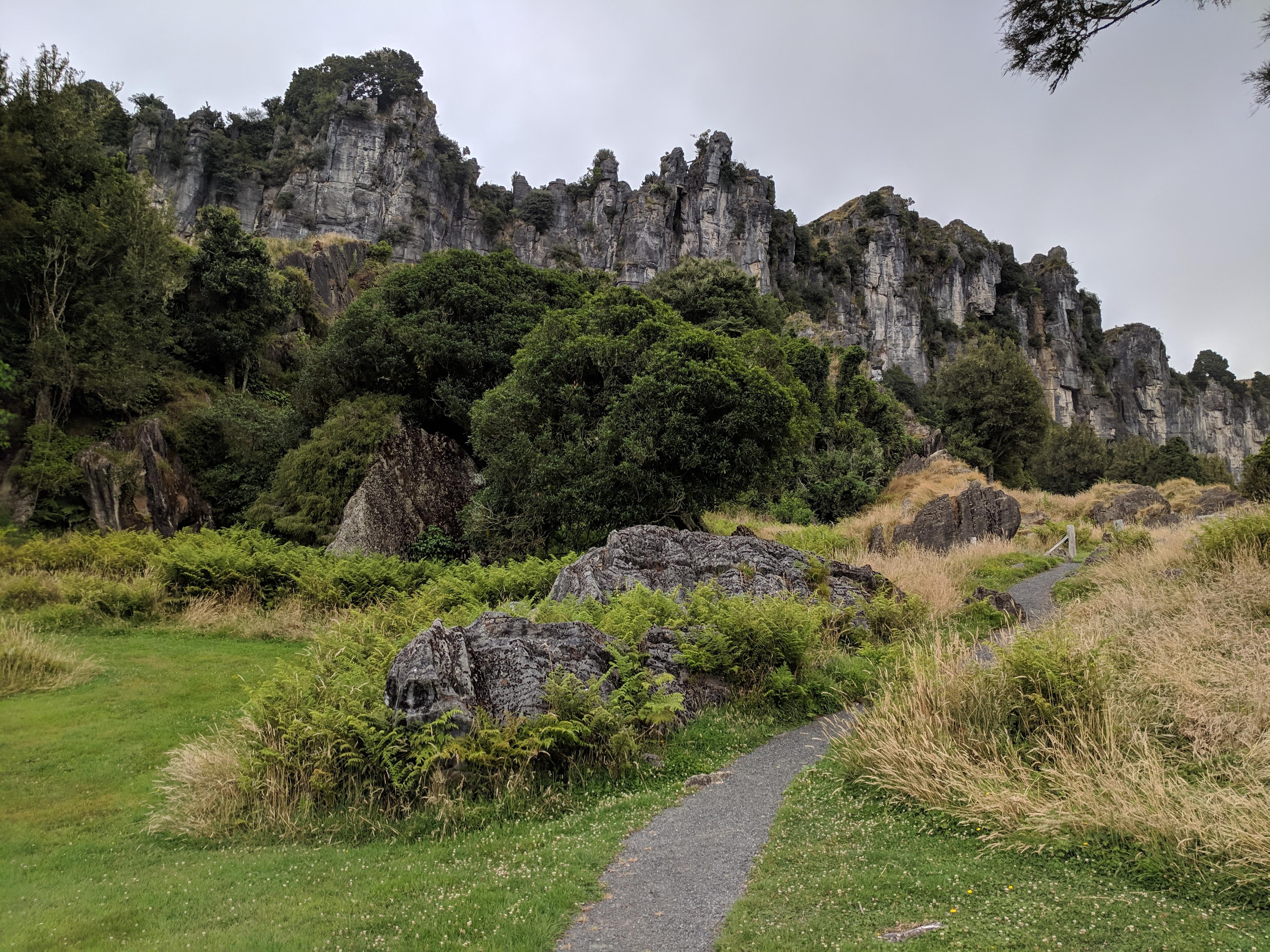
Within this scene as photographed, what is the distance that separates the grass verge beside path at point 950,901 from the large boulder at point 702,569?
5594 millimetres

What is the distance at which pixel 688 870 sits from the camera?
4.95 meters

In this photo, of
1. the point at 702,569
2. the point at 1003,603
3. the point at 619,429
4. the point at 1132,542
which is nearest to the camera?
the point at 702,569

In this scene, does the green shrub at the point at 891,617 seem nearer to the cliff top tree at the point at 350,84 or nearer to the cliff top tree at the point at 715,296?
the cliff top tree at the point at 715,296

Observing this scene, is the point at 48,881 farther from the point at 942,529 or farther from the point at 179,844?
the point at 942,529

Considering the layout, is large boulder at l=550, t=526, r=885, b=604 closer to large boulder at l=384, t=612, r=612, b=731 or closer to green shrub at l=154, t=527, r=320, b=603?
large boulder at l=384, t=612, r=612, b=731

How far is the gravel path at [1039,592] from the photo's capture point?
12.4 metres

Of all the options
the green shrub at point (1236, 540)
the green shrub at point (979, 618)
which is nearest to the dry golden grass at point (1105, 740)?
the green shrub at point (1236, 540)

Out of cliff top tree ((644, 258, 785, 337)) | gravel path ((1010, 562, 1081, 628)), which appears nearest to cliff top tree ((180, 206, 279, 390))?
cliff top tree ((644, 258, 785, 337))

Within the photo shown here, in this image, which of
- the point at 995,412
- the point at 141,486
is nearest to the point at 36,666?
the point at 141,486

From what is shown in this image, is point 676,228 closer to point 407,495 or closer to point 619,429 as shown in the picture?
point 407,495

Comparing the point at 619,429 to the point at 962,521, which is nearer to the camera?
the point at 619,429

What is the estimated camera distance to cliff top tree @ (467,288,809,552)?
16.8 m

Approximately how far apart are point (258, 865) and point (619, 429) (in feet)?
41.4

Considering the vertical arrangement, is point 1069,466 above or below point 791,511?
above
